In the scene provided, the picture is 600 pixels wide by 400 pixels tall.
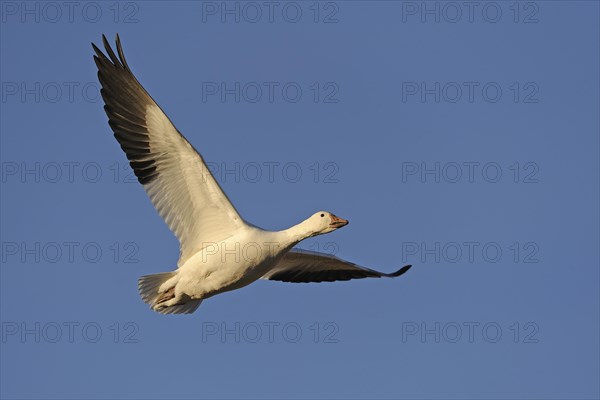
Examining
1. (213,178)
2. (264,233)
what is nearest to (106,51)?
(213,178)

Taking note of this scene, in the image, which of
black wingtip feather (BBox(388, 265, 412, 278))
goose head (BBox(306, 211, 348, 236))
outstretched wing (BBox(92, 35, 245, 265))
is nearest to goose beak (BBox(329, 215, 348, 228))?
goose head (BBox(306, 211, 348, 236))

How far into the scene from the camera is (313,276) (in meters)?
19.2

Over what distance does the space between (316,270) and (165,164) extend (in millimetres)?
3652

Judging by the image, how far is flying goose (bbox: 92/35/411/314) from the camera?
1627 centimetres

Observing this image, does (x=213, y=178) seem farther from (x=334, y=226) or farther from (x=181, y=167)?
(x=334, y=226)

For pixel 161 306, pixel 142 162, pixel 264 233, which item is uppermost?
pixel 142 162

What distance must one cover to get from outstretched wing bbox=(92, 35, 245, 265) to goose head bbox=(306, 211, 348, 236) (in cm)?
109

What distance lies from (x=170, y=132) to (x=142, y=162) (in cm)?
75

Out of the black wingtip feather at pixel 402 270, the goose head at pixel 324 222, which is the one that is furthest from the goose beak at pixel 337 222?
the black wingtip feather at pixel 402 270

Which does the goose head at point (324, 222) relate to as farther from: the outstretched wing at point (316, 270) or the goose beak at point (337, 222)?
the outstretched wing at point (316, 270)

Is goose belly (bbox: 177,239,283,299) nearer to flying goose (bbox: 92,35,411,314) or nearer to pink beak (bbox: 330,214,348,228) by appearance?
flying goose (bbox: 92,35,411,314)

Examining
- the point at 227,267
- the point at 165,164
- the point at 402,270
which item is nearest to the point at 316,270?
the point at 402,270

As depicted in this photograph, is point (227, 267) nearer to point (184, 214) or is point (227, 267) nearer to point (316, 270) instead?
point (184, 214)

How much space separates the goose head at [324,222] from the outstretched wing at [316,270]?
4.66 ft
